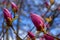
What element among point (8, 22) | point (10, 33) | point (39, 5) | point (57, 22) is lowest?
point (8, 22)

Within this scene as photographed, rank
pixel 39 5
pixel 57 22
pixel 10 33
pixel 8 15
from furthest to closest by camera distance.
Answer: pixel 39 5
pixel 57 22
pixel 10 33
pixel 8 15

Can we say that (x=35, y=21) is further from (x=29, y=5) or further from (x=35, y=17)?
(x=29, y=5)

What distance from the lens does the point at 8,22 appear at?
1.19 m

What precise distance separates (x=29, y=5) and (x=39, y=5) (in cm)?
31

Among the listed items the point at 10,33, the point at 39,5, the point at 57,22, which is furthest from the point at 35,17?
the point at 39,5

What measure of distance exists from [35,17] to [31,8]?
11.0ft

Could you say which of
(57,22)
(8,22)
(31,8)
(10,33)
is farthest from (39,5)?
(8,22)

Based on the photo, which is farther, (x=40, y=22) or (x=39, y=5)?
(x=39, y=5)

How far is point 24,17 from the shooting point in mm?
4426

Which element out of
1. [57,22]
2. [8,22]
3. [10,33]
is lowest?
[8,22]

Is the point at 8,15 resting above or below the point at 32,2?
below

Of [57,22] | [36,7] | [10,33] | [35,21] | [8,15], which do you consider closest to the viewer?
[35,21]

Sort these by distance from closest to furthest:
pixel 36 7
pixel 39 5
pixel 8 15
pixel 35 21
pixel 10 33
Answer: pixel 35 21 < pixel 8 15 < pixel 10 33 < pixel 39 5 < pixel 36 7

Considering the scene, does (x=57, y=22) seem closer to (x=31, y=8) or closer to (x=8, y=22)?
(x=31, y=8)
